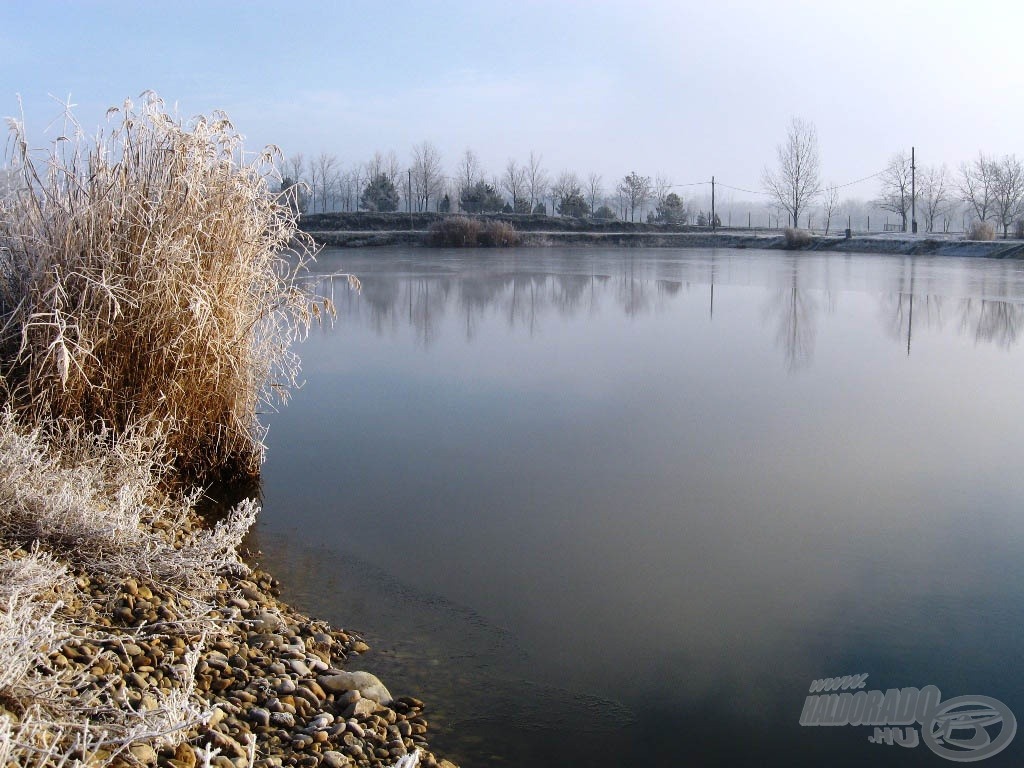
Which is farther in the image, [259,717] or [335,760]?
[259,717]

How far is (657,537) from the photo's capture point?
5.15 metres

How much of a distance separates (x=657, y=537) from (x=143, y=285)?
10.8 ft

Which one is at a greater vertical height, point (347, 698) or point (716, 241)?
point (716, 241)

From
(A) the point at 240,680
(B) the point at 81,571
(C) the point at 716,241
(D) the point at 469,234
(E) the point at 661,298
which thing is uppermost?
(D) the point at 469,234

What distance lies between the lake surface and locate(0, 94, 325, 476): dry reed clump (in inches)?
36.5

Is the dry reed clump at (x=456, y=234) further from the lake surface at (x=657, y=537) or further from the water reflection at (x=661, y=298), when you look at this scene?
the lake surface at (x=657, y=537)

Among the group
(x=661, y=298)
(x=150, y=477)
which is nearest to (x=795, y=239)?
(x=661, y=298)

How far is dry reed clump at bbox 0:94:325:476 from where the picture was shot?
5.12 m

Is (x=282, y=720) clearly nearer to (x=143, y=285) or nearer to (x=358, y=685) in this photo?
(x=358, y=685)

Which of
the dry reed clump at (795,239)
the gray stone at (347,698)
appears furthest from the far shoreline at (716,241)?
the gray stone at (347,698)

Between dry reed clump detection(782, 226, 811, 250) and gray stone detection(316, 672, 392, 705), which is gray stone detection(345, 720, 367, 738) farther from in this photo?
dry reed clump detection(782, 226, 811, 250)

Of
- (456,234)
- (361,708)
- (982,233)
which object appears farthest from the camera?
(456,234)

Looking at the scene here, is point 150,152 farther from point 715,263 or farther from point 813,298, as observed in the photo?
point 715,263
